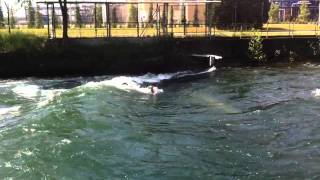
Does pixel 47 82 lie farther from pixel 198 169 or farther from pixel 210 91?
pixel 198 169

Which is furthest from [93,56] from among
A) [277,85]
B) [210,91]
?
[277,85]

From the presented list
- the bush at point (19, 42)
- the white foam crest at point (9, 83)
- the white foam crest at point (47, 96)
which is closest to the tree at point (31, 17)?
the bush at point (19, 42)

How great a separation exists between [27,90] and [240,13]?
2938 centimetres

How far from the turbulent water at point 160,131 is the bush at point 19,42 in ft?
14.6

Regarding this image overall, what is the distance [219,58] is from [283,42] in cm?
645

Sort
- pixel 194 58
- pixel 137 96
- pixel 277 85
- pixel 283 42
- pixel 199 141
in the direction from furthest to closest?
pixel 283 42 → pixel 194 58 → pixel 277 85 → pixel 137 96 → pixel 199 141

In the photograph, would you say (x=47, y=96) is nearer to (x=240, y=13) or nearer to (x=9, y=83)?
(x=9, y=83)

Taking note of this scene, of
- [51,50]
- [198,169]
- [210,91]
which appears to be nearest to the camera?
[198,169]

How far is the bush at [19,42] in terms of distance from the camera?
37.7 m

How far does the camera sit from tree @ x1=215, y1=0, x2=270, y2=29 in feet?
175

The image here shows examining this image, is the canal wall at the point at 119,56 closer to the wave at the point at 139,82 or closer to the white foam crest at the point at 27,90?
the wave at the point at 139,82

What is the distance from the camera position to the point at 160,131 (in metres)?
21.0

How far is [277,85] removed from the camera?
33.5 metres

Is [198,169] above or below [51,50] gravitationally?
below
